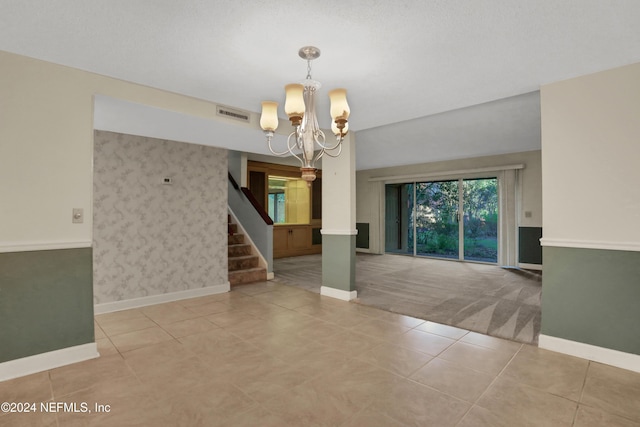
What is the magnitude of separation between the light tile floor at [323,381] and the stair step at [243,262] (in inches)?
80.2

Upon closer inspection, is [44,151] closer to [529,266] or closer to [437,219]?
[437,219]

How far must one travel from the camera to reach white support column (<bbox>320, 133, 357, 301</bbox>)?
421 centimetres

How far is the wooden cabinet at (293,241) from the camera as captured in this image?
7.98 meters

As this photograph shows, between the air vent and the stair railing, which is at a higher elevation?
the air vent

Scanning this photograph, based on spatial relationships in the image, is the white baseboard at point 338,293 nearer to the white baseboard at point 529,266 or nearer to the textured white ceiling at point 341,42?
the textured white ceiling at point 341,42

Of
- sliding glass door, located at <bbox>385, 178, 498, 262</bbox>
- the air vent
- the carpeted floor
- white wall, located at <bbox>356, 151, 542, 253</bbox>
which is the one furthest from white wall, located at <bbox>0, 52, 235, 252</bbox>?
sliding glass door, located at <bbox>385, 178, 498, 262</bbox>

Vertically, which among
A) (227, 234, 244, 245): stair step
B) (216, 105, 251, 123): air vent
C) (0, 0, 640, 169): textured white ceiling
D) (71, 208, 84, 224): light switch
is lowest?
(227, 234, 244, 245): stair step

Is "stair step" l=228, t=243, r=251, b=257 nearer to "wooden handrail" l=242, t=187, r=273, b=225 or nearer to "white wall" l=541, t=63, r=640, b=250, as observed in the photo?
"wooden handrail" l=242, t=187, r=273, b=225

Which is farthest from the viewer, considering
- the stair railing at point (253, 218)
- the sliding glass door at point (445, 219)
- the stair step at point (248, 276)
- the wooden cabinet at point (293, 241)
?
the wooden cabinet at point (293, 241)

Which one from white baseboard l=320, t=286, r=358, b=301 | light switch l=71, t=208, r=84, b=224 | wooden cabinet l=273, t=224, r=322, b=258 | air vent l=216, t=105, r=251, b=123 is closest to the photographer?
light switch l=71, t=208, r=84, b=224

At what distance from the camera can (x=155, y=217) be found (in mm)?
4086

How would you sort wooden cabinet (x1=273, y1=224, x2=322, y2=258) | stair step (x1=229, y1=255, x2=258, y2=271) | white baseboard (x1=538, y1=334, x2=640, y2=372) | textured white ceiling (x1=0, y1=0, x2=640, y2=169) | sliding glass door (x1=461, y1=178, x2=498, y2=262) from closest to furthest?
1. textured white ceiling (x1=0, y1=0, x2=640, y2=169)
2. white baseboard (x1=538, y1=334, x2=640, y2=372)
3. stair step (x1=229, y1=255, x2=258, y2=271)
4. sliding glass door (x1=461, y1=178, x2=498, y2=262)
5. wooden cabinet (x1=273, y1=224, x2=322, y2=258)

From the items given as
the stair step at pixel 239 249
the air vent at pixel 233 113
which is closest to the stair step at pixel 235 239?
the stair step at pixel 239 249

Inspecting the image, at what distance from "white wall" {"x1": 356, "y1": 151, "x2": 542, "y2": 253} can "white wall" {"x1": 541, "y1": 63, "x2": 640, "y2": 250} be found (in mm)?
4198
